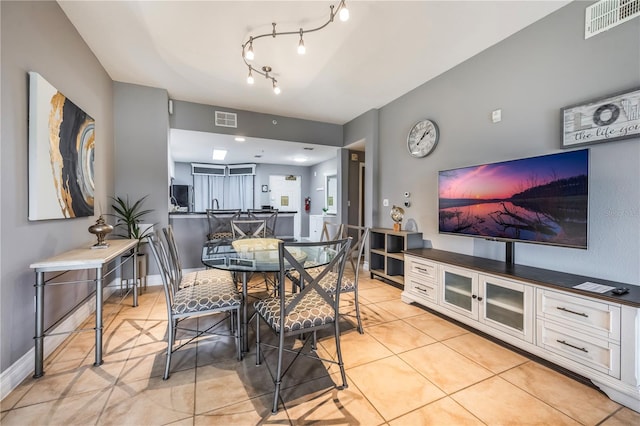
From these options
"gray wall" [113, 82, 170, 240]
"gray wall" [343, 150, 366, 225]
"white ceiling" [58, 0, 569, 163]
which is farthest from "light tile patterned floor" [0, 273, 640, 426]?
"gray wall" [343, 150, 366, 225]

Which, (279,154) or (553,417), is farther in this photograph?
(279,154)

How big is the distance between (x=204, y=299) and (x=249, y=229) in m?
2.50

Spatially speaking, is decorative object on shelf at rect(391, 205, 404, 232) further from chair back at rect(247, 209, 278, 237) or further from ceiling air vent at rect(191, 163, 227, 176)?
ceiling air vent at rect(191, 163, 227, 176)

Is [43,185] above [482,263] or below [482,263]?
above

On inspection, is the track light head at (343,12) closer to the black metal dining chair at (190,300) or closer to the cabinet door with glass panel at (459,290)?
the black metal dining chair at (190,300)

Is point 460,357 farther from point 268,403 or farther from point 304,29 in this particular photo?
point 304,29

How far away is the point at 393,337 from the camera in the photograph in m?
2.28

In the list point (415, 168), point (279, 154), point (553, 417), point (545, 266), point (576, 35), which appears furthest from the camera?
point (279, 154)

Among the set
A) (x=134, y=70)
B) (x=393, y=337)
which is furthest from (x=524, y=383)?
(x=134, y=70)

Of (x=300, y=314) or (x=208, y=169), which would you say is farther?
(x=208, y=169)

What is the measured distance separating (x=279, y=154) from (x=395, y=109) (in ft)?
10.4

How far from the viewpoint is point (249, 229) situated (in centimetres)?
428

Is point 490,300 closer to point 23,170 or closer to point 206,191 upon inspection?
point 23,170

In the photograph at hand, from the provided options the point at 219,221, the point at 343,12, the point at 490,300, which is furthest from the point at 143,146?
the point at 490,300
